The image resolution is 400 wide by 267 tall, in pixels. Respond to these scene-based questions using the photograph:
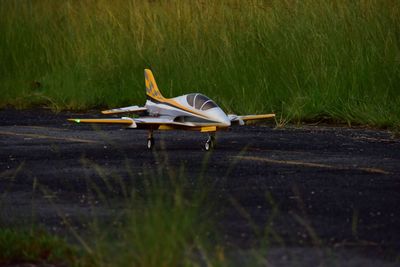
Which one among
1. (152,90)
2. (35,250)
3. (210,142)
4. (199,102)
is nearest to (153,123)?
(199,102)

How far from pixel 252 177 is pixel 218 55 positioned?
28.8 feet

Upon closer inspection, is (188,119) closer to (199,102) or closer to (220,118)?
(199,102)

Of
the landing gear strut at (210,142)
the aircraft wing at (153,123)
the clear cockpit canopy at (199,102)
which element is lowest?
the landing gear strut at (210,142)

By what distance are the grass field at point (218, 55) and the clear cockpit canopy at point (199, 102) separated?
10.7 feet

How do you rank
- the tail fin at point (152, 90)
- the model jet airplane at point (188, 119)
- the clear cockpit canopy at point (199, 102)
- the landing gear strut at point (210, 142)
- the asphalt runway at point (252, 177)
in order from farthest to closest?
the tail fin at point (152, 90)
the landing gear strut at point (210, 142)
the clear cockpit canopy at point (199, 102)
the model jet airplane at point (188, 119)
the asphalt runway at point (252, 177)

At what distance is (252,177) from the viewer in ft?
40.2

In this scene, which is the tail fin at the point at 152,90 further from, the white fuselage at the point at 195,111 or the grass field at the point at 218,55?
the grass field at the point at 218,55

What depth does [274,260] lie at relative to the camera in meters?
7.75

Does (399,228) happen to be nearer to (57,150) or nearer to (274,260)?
(274,260)

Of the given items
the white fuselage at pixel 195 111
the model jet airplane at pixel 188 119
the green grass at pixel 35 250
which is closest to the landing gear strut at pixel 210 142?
the model jet airplane at pixel 188 119

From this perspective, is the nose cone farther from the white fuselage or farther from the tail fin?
the tail fin

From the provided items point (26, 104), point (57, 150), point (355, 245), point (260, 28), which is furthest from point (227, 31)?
point (355, 245)

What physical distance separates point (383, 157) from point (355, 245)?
5.69 m

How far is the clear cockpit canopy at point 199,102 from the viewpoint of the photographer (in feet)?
48.7
